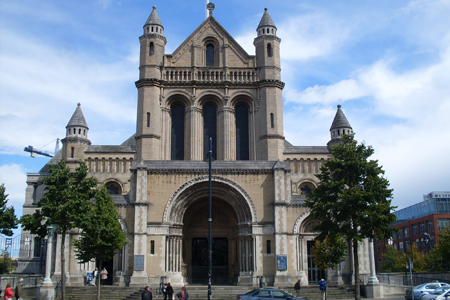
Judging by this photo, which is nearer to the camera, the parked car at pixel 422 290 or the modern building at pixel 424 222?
the parked car at pixel 422 290

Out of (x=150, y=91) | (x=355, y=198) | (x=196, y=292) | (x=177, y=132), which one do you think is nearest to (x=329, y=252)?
(x=355, y=198)

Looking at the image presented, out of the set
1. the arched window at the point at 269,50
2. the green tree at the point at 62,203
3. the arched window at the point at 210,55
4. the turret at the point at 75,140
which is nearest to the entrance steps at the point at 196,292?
the green tree at the point at 62,203

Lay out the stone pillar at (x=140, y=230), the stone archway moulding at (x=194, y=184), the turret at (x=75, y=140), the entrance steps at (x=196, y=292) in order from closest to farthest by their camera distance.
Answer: the entrance steps at (x=196, y=292) → the stone pillar at (x=140, y=230) → the stone archway moulding at (x=194, y=184) → the turret at (x=75, y=140)

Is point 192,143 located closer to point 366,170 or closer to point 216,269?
point 216,269

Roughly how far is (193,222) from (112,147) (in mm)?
11531

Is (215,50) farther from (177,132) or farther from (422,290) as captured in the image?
(422,290)

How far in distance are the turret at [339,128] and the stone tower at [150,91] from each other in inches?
661

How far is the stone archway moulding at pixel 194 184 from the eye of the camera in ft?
112

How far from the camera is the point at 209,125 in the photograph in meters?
43.0

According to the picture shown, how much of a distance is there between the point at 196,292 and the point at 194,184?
8151 mm

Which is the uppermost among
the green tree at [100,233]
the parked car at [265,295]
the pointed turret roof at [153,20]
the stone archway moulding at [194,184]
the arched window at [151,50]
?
the pointed turret roof at [153,20]

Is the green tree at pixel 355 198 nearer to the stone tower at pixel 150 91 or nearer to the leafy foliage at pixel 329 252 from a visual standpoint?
the leafy foliage at pixel 329 252

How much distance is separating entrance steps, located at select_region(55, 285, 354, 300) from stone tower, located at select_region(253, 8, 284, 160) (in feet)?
43.0

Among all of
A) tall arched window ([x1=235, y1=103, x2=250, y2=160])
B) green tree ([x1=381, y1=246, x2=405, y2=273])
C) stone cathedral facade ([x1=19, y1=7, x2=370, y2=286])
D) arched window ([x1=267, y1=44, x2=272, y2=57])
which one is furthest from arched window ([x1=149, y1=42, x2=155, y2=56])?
green tree ([x1=381, y1=246, x2=405, y2=273])
